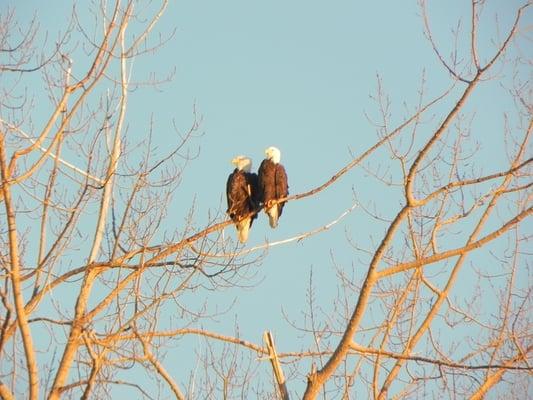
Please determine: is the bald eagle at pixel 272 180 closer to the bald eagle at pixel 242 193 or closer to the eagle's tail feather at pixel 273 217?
the eagle's tail feather at pixel 273 217

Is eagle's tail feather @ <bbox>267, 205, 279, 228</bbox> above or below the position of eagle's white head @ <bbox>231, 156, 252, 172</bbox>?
below

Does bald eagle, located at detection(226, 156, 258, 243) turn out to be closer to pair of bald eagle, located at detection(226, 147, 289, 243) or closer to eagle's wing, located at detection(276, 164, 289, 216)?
pair of bald eagle, located at detection(226, 147, 289, 243)

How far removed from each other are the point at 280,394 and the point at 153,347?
0.84 metres

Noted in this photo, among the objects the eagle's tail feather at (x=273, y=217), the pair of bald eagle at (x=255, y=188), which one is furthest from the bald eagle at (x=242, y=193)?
the eagle's tail feather at (x=273, y=217)

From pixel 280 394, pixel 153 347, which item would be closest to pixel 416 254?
pixel 280 394

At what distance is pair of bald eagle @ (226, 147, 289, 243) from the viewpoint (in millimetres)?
8102

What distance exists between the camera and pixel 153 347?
5.09 meters

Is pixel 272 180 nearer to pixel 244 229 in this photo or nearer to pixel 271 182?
pixel 271 182

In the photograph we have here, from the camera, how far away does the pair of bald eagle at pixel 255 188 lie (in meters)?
8.10

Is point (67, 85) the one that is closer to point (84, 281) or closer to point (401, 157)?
point (84, 281)

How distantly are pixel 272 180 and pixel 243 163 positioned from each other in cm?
57

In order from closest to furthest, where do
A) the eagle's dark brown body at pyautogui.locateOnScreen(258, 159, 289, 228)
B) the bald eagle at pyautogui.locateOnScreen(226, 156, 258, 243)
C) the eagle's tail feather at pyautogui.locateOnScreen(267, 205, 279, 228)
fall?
the eagle's dark brown body at pyautogui.locateOnScreen(258, 159, 289, 228) < the bald eagle at pyautogui.locateOnScreen(226, 156, 258, 243) < the eagle's tail feather at pyautogui.locateOnScreen(267, 205, 279, 228)

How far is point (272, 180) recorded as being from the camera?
26.6ft

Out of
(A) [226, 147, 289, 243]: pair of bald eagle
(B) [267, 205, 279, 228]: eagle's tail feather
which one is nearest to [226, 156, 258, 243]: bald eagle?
(A) [226, 147, 289, 243]: pair of bald eagle
